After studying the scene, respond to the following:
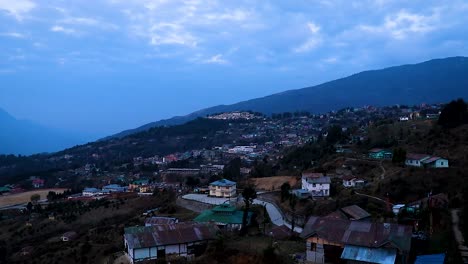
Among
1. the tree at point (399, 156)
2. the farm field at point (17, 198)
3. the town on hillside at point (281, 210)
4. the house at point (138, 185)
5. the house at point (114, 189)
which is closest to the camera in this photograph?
the town on hillside at point (281, 210)

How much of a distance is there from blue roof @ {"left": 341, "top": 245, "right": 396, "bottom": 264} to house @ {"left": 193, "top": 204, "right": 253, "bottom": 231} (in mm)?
9443

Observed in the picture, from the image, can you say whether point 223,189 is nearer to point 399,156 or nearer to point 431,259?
point 399,156

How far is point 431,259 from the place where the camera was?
16.2 meters

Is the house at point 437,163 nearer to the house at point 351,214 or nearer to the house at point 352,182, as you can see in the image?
the house at point 352,182

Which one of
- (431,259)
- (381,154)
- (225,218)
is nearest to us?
(431,259)

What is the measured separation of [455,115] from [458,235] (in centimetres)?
2786

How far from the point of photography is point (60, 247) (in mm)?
32062

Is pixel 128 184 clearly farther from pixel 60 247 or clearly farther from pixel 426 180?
pixel 426 180

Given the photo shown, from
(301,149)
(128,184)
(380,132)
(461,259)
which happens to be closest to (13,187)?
(128,184)

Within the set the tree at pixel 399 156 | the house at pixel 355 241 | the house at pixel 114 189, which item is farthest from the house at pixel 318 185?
the house at pixel 114 189

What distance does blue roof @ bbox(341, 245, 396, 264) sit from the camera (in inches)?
688

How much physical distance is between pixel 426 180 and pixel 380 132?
25.8m

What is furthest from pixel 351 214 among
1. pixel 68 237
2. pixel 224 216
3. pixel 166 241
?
pixel 68 237

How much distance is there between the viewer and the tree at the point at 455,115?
4348 centimetres
